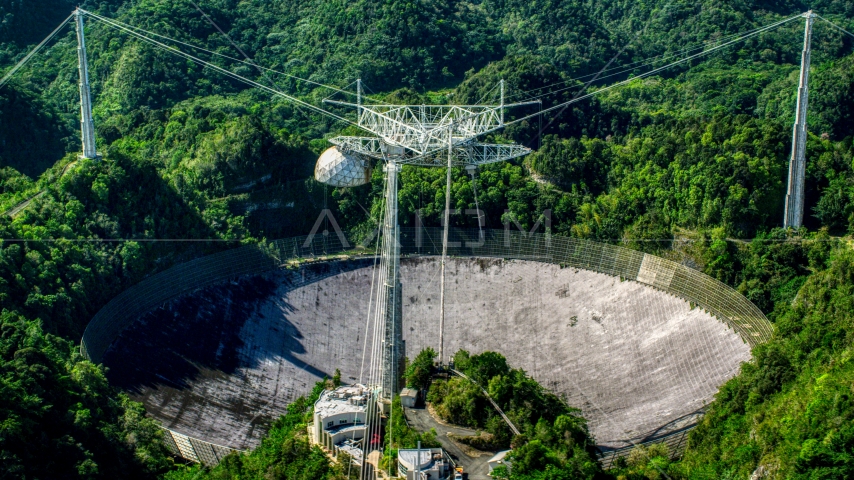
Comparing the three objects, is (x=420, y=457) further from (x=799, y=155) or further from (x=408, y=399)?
(x=799, y=155)

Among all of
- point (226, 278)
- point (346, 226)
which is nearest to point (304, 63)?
point (346, 226)

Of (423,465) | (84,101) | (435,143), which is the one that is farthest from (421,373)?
(84,101)

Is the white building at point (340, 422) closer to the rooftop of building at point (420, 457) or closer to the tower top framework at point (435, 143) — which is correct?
the rooftop of building at point (420, 457)

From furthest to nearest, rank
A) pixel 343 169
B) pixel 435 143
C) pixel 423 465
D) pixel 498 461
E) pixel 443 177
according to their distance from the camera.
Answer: pixel 443 177 → pixel 343 169 → pixel 435 143 → pixel 498 461 → pixel 423 465

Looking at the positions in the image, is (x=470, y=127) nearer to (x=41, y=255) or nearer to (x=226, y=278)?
(x=226, y=278)

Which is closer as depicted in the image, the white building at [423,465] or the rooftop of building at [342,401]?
the white building at [423,465]

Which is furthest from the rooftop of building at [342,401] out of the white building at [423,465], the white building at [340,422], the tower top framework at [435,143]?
the tower top framework at [435,143]

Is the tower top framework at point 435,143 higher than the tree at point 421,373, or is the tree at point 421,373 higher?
the tower top framework at point 435,143
